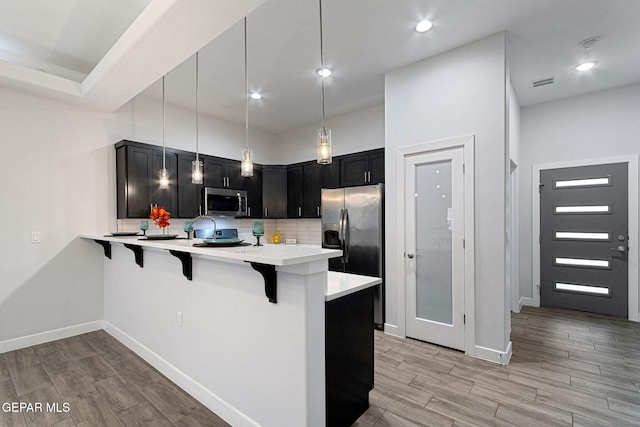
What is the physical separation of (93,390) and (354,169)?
3.91m

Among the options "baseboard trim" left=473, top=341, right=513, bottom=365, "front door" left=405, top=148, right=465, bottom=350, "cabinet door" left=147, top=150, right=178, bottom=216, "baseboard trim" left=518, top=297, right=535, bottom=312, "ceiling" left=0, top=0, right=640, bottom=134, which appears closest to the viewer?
"ceiling" left=0, top=0, right=640, bottom=134

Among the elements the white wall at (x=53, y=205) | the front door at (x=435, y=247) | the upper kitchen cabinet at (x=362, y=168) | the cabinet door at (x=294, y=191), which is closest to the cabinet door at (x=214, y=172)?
the white wall at (x=53, y=205)

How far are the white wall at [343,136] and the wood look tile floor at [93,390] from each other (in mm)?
4081

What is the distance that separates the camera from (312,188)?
5.30m

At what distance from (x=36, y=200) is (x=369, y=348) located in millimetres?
3989

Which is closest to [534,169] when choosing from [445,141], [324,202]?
[445,141]

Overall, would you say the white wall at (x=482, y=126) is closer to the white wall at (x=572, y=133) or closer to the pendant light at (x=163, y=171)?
the white wall at (x=572, y=133)

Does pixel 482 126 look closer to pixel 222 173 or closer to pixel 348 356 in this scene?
pixel 348 356

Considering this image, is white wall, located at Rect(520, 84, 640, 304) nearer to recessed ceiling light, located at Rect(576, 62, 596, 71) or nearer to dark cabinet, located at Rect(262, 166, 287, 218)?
recessed ceiling light, located at Rect(576, 62, 596, 71)

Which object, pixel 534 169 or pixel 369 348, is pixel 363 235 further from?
pixel 534 169

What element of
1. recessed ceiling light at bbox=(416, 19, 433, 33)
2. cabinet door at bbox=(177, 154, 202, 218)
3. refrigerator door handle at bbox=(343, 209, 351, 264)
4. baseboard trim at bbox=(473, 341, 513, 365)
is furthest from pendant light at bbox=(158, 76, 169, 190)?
baseboard trim at bbox=(473, 341, 513, 365)

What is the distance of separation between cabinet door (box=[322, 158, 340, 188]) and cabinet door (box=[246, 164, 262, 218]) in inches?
50.6

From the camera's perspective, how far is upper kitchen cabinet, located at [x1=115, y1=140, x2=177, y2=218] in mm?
3795

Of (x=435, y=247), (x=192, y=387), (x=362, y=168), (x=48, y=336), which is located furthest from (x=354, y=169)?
(x=48, y=336)
